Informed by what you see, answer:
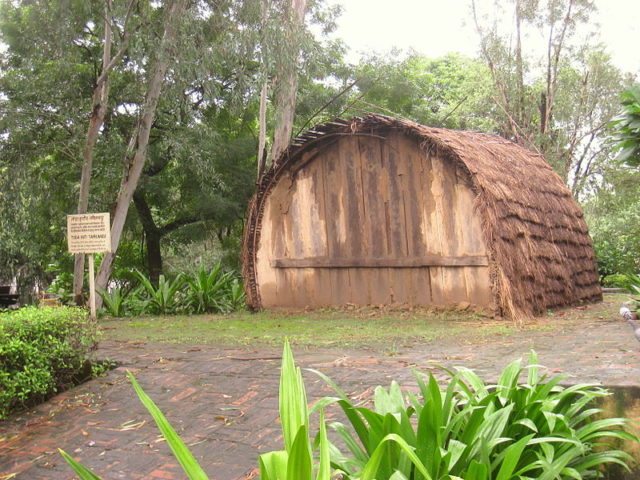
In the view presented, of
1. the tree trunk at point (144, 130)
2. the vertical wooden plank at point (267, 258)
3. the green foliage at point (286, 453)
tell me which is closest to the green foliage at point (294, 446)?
the green foliage at point (286, 453)

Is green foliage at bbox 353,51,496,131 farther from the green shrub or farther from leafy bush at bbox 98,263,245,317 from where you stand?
the green shrub

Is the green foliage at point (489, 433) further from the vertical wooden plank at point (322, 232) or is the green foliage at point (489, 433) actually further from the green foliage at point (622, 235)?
the green foliage at point (622, 235)

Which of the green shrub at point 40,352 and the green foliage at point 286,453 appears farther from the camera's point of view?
the green shrub at point 40,352

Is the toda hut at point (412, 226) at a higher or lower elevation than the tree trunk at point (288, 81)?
lower

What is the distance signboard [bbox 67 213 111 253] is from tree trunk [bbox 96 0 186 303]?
80.2 inches

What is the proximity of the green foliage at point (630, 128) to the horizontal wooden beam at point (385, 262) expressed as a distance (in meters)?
2.84

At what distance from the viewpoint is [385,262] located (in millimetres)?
9344

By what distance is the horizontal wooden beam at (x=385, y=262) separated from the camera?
849 centimetres

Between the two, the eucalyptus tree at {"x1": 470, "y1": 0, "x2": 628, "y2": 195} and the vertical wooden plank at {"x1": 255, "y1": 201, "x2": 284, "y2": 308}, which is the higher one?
the eucalyptus tree at {"x1": 470, "y1": 0, "x2": 628, "y2": 195}

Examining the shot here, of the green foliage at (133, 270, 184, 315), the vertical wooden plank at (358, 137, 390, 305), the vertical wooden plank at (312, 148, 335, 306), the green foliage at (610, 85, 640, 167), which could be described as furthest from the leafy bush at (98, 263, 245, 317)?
the green foliage at (610, 85, 640, 167)

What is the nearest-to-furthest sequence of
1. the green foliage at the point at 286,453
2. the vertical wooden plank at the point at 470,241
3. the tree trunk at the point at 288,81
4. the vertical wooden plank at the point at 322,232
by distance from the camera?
the green foliage at the point at 286,453 < the vertical wooden plank at the point at 470,241 < the vertical wooden plank at the point at 322,232 < the tree trunk at the point at 288,81

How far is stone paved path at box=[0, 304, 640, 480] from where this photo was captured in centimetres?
362

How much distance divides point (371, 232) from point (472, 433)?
22.1 ft

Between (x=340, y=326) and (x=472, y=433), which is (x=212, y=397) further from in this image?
(x=340, y=326)
